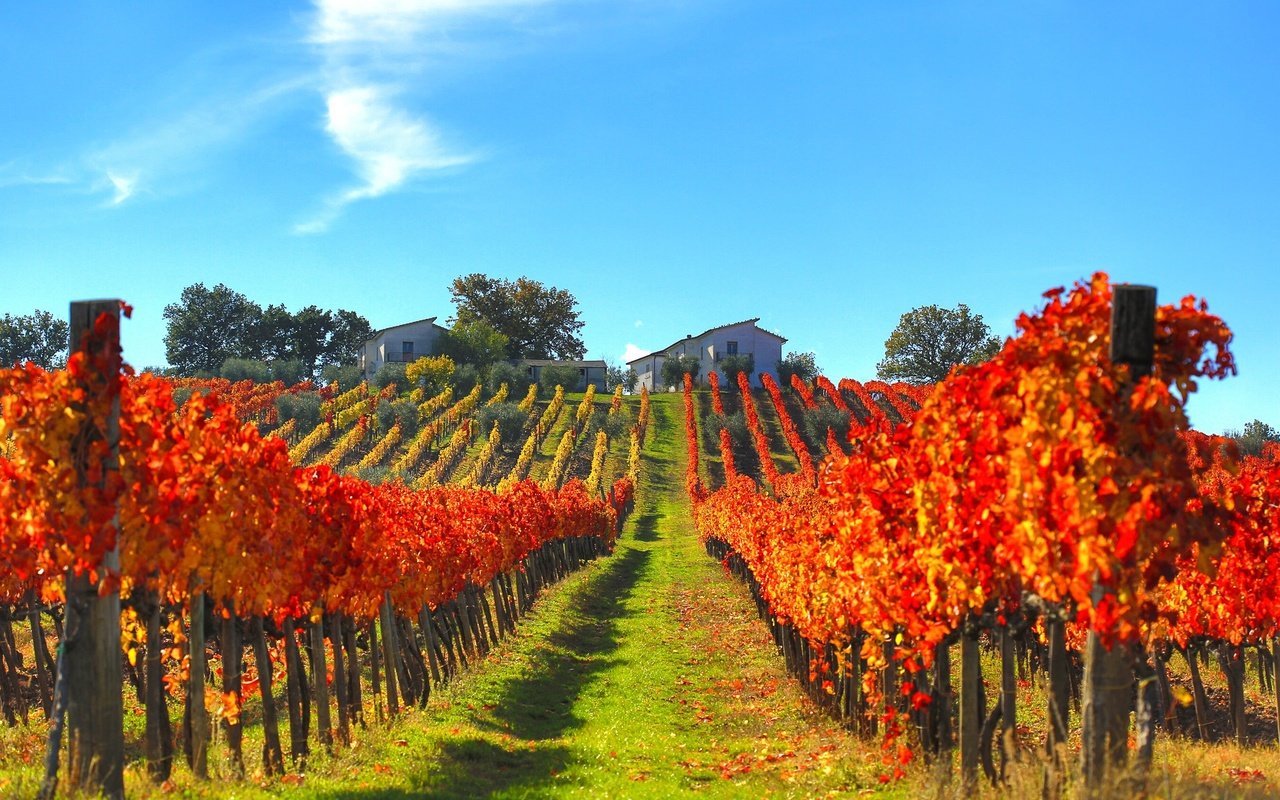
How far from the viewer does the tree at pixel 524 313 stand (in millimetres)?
146125

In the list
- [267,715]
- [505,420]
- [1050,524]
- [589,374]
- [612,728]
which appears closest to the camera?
[1050,524]

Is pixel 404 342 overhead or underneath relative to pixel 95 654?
overhead

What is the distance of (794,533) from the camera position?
25375 mm

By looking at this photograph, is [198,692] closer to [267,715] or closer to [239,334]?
[267,715]

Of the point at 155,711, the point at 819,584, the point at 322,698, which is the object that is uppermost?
the point at 819,584

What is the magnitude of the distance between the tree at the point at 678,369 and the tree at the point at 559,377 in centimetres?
1004

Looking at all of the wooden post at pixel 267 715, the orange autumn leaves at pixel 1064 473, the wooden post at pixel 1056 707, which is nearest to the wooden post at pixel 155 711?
the wooden post at pixel 267 715

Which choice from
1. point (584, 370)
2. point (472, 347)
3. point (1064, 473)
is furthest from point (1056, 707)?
point (472, 347)

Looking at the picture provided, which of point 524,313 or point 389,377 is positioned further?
point 524,313

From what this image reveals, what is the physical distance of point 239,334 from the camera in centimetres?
14500

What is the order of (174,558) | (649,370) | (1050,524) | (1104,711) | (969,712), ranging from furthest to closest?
(649,370), (969,712), (174,558), (1104,711), (1050,524)

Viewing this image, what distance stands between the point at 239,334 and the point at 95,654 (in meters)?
145

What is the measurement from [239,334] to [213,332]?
3566 mm

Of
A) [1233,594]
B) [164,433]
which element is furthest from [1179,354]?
[1233,594]
